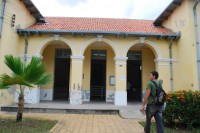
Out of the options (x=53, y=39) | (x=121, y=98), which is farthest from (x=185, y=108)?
(x=53, y=39)

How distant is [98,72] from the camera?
16016mm

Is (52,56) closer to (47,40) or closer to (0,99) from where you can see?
(47,40)

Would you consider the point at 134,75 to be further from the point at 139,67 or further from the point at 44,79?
the point at 44,79

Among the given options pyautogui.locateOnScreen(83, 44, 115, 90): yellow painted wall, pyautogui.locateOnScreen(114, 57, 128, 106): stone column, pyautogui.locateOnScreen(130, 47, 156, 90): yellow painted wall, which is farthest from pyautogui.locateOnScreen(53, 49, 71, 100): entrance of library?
pyautogui.locateOnScreen(130, 47, 156, 90): yellow painted wall

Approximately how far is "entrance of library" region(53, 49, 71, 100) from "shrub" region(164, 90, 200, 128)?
9635 millimetres

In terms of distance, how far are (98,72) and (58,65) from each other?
10.2ft

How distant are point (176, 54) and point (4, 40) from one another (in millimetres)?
10176

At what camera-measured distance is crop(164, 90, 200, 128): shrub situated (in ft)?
23.6

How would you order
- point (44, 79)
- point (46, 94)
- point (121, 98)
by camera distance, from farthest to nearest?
point (46, 94), point (121, 98), point (44, 79)

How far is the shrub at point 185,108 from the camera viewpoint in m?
7.18

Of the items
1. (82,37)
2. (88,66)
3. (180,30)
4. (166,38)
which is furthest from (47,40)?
(180,30)

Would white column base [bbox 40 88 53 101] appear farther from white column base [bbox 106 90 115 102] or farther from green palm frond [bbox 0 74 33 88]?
green palm frond [bbox 0 74 33 88]

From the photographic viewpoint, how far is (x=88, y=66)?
50.1ft

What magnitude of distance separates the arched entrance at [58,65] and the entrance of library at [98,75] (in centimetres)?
188
